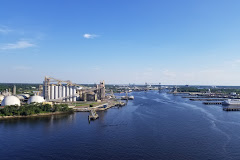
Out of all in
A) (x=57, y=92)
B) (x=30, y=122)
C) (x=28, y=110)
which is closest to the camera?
(x=30, y=122)

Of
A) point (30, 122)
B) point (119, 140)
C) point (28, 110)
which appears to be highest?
point (28, 110)

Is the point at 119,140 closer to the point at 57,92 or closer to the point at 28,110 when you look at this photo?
the point at 28,110

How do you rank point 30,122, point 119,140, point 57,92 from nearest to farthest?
point 119,140 → point 30,122 → point 57,92

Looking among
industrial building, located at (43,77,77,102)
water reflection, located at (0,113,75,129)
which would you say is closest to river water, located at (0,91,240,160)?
water reflection, located at (0,113,75,129)

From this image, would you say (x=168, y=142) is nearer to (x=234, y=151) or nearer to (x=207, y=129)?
(x=234, y=151)

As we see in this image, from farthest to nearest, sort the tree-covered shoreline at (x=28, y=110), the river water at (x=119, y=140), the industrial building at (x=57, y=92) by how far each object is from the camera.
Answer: the industrial building at (x=57, y=92), the tree-covered shoreline at (x=28, y=110), the river water at (x=119, y=140)

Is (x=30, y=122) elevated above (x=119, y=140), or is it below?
above

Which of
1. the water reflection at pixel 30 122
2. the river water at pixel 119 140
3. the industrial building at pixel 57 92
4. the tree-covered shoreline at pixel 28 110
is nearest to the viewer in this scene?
the river water at pixel 119 140

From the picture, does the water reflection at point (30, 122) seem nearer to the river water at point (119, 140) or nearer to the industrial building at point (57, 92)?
the river water at point (119, 140)

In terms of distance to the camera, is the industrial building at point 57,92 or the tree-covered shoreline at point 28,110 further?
the industrial building at point 57,92

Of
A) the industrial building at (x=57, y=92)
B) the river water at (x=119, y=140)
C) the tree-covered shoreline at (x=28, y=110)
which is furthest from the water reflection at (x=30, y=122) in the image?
the industrial building at (x=57, y=92)

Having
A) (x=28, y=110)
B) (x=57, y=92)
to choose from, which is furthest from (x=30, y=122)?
(x=57, y=92)

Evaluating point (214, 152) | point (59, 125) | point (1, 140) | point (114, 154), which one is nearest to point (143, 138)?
Answer: point (114, 154)
